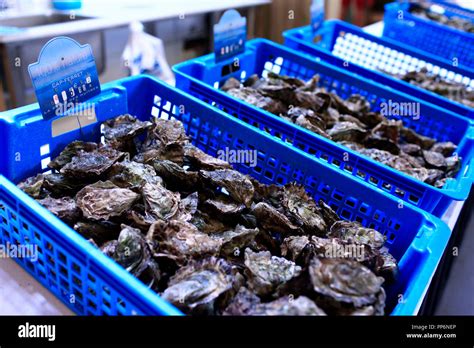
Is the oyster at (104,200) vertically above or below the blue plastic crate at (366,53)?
below

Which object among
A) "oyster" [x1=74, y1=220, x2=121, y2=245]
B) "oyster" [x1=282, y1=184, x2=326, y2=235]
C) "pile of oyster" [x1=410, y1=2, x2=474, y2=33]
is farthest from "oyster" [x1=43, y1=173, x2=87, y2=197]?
"pile of oyster" [x1=410, y1=2, x2=474, y2=33]

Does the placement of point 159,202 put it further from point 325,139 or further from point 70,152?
point 325,139

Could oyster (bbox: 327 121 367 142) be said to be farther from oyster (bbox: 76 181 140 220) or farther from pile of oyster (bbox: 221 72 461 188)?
oyster (bbox: 76 181 140 220)

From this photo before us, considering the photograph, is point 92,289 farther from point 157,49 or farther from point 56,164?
point 157,49

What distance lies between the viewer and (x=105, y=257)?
81 centimetres

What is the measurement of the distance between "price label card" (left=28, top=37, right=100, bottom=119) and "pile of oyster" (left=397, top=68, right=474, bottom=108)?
164 cm

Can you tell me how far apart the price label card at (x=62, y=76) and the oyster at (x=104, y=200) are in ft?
0.84

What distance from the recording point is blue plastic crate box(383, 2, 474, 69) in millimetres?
2643

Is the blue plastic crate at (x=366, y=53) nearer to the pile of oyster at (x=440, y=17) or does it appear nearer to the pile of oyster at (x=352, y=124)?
the pile of oyster at (x=352, y=124)

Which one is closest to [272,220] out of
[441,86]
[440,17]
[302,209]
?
[302,209]

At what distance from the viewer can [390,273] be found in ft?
3.36

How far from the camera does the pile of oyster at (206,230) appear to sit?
91cm

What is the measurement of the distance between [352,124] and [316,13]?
34.3 inches

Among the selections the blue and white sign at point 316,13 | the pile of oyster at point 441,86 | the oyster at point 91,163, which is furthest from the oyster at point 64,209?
the pile of oyster at point 441,86
